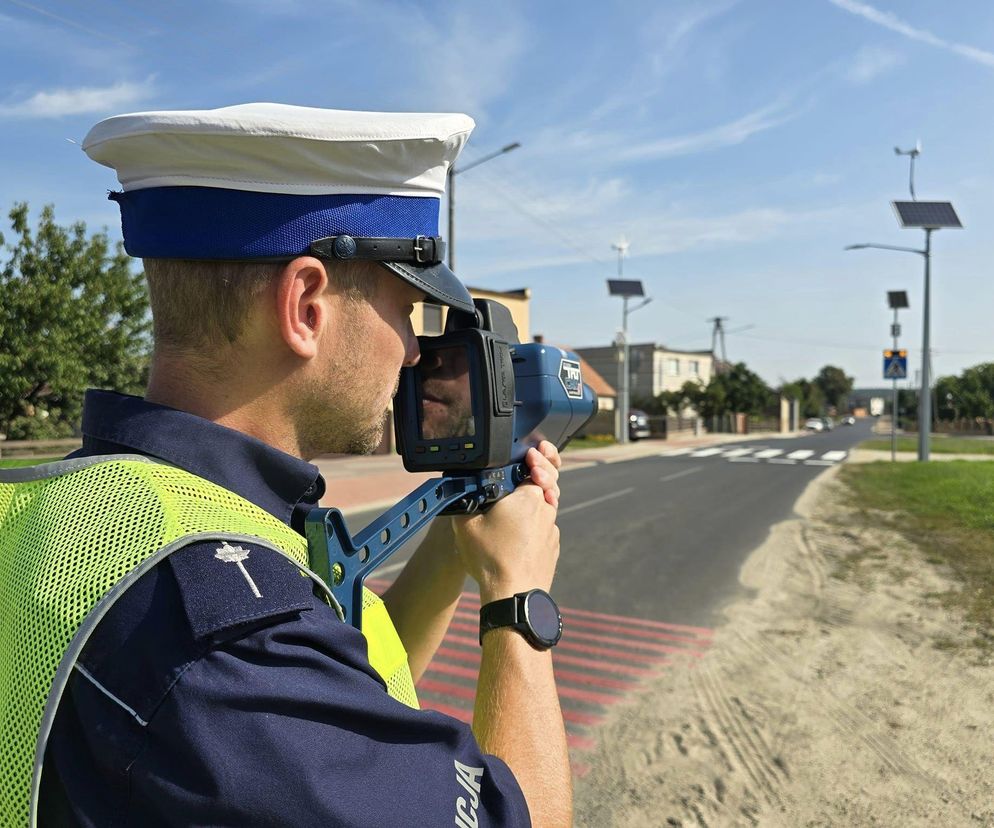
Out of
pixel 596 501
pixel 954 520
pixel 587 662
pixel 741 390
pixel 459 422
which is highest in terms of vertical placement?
pixel 741 390

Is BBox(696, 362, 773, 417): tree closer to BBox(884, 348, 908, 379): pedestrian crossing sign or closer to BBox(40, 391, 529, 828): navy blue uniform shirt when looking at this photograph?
BBox(884, 348, 908, 379): pedestrian crossing sign

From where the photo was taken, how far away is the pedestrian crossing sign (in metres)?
18.1

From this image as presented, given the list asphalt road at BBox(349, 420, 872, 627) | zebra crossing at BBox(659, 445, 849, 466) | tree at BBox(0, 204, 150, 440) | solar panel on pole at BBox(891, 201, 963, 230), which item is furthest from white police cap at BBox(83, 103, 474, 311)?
zebra crossing at BBox(659, 445, 849, 466)

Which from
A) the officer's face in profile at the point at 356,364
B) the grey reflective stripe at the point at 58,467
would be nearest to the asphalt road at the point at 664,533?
the officer's face in profile at the point at 356,364

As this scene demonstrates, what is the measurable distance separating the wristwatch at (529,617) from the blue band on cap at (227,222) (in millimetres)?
633

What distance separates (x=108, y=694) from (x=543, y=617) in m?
0.68

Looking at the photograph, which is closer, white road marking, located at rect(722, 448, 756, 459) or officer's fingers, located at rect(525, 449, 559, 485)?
officer's fingers, located at rect(525, 449, 559, 485)

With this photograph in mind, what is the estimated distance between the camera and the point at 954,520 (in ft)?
26.2

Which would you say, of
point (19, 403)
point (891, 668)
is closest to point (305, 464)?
point (19, 403)

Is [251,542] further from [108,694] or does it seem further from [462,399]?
[462,399]

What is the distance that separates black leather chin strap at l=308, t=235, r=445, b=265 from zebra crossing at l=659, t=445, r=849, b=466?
22086 millimetres

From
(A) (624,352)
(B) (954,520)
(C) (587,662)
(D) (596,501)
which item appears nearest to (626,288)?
(A) (624,352)

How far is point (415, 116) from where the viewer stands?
117 centimetres

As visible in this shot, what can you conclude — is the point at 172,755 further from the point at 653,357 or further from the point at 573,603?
the point at 653,357
